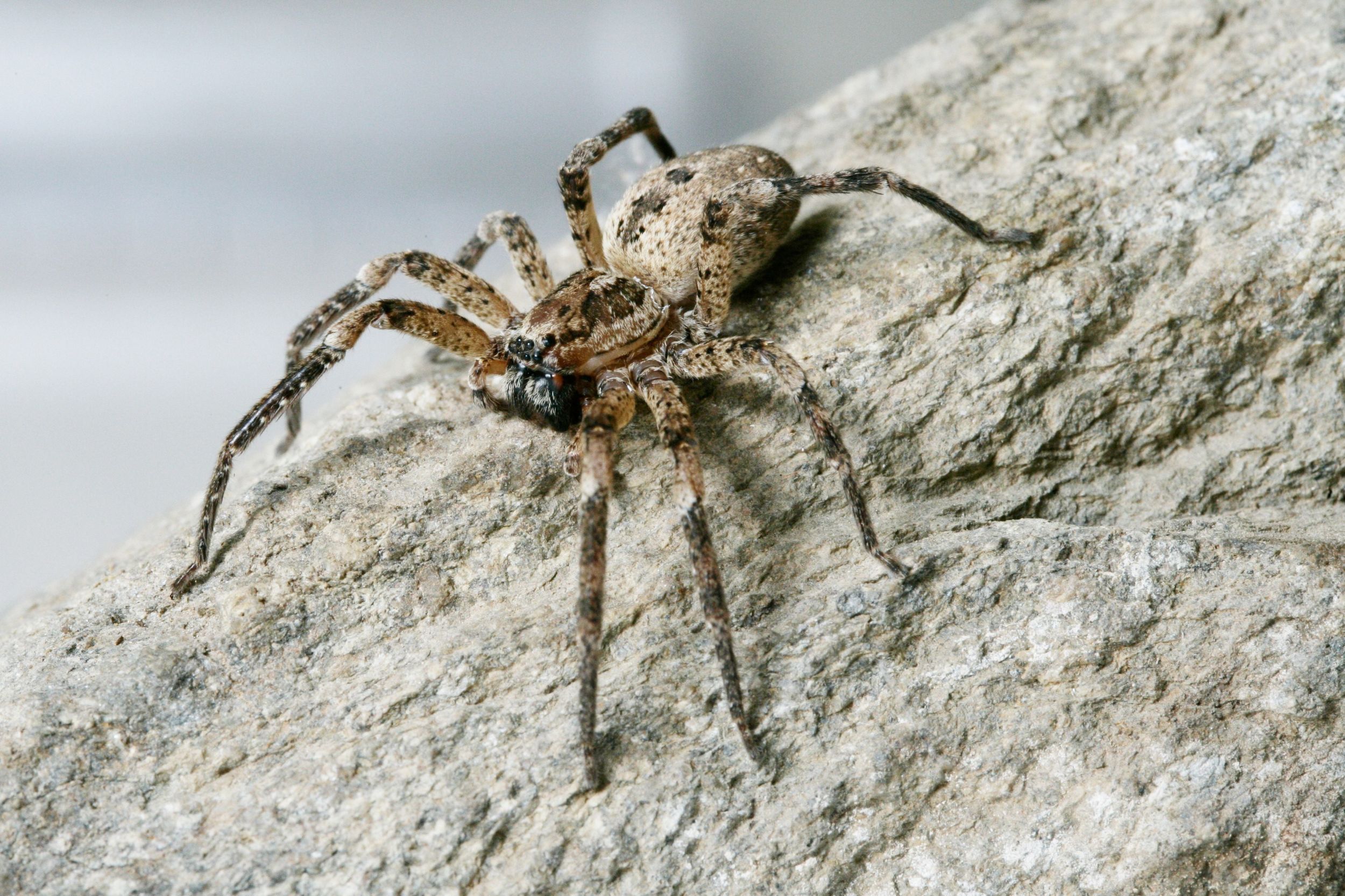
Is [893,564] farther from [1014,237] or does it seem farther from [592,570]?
[1014,237]

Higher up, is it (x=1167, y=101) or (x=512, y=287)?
(x=512, y=287)

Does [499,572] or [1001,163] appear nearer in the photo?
[499,572]

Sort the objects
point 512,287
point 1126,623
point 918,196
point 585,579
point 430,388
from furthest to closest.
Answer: point 512,287
point 430,388
point 918,196
point 1126,623
point 585,579

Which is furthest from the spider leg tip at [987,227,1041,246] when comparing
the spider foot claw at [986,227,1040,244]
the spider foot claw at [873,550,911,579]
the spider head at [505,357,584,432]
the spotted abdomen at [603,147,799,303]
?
the spider head at [505,357,584,432]

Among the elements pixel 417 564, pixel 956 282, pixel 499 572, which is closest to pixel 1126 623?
pixel 956 282

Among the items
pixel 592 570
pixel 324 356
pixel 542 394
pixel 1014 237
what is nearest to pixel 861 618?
pixel 592 570

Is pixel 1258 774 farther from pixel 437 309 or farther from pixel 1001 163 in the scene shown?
pixel 437 309

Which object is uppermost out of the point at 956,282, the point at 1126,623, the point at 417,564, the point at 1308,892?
the point at 417,564
